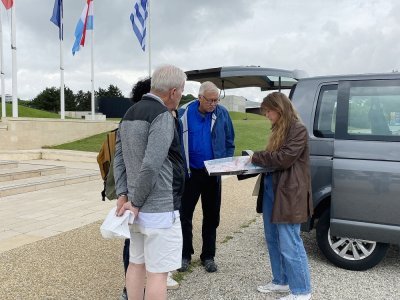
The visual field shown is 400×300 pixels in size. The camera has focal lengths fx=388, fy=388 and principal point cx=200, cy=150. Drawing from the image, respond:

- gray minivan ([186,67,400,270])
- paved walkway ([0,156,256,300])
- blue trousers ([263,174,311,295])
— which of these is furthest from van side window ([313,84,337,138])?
paved walkway ([0,156,256,300])

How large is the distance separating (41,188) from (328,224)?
20.4 ft

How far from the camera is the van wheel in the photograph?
3.62 m

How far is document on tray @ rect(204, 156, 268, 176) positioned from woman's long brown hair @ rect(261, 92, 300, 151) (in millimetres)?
195

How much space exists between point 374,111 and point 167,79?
2.31 meters

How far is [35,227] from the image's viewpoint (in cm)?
517

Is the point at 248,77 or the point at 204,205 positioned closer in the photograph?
the point at 248,77

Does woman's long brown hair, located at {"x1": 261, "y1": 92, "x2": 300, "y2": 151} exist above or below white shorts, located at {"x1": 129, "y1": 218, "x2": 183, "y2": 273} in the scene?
above

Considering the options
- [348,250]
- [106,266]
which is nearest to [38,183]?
[106,266]

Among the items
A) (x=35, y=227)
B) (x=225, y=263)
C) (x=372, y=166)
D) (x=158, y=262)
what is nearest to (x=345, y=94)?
Result: (x=372, y=166)

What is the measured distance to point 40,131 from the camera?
52.7 ft

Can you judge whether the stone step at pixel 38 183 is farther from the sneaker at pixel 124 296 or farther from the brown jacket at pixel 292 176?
the brown jacket at pixel 292 176

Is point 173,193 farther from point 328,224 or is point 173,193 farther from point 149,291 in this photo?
point 328,224

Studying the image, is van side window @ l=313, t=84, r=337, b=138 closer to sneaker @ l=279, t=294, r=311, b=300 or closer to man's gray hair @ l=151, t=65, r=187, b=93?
sneaker @ l=279, t=294, r=311, b=300

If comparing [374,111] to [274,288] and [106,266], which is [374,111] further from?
[106,266]
